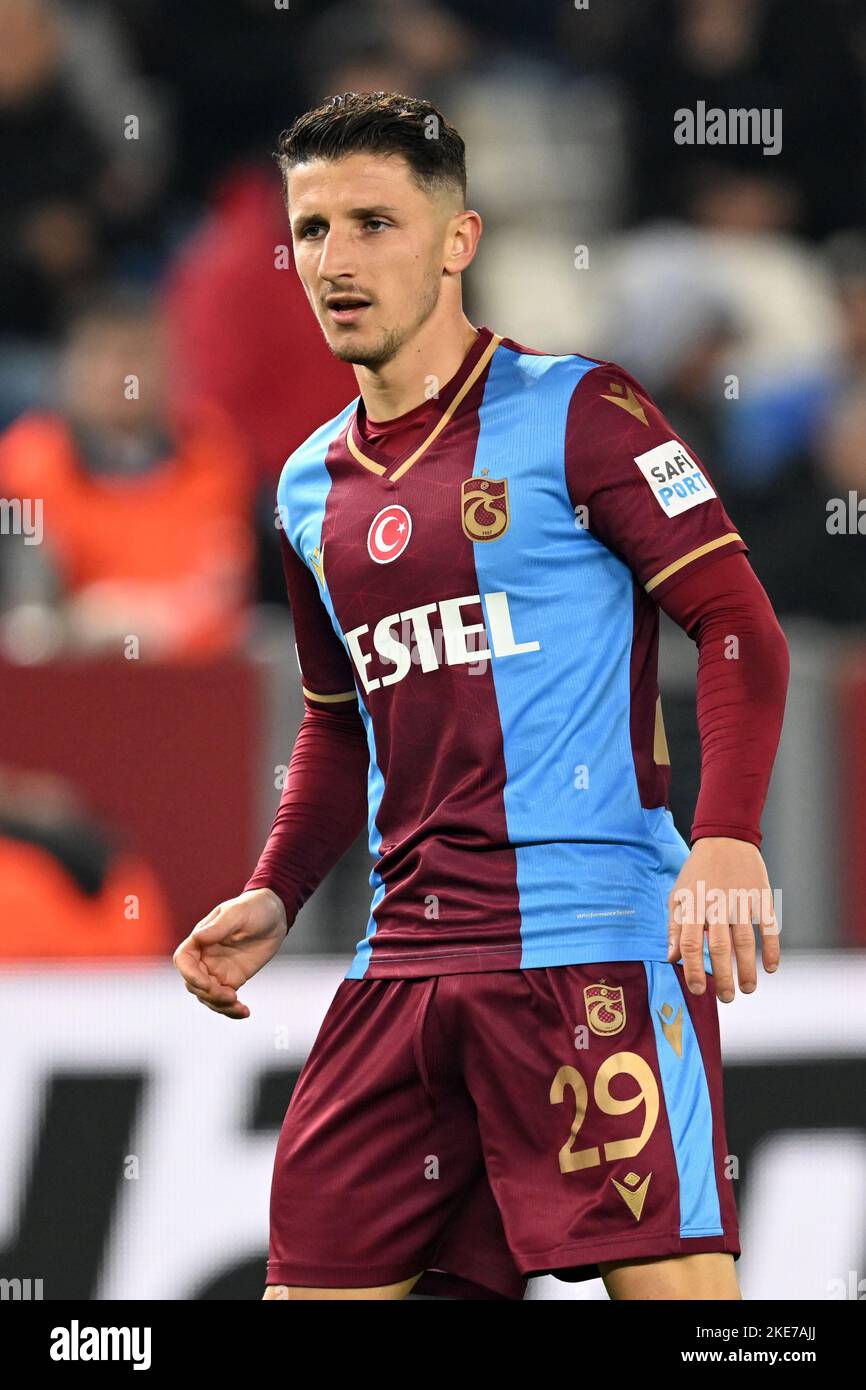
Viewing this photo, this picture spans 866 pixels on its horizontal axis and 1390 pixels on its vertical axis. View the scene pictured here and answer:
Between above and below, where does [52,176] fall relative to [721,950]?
above

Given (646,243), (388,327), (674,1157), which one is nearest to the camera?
(674,1157)

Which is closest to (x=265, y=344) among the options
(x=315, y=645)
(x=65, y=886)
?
(x=65, y=886)

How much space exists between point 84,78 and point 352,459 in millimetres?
4778

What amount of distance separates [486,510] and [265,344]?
3682 millimetres

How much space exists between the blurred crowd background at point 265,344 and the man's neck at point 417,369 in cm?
224

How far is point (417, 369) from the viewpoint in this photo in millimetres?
2928

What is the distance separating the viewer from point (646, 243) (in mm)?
6961

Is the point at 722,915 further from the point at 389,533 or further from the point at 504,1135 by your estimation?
the point at 389,533

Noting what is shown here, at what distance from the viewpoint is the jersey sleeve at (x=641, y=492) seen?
269 cm

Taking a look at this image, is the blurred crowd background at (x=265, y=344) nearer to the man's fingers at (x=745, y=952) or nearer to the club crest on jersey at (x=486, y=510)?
the club crest on jersey at (x=486, y=510)

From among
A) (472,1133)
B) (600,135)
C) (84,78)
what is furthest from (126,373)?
(472,1133)

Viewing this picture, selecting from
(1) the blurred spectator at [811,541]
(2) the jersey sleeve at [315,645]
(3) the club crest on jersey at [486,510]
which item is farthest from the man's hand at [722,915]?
(1) the blurred spectator at [811,541]

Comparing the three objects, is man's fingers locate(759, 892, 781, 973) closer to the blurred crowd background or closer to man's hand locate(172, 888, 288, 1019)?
man's hand locate(172, 888, 288, 1019)
